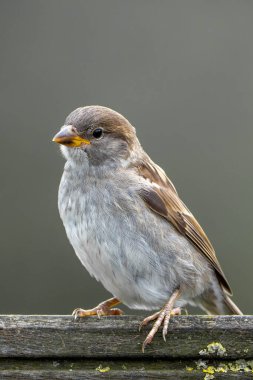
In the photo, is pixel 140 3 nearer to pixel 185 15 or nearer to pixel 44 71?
pixel 185 15

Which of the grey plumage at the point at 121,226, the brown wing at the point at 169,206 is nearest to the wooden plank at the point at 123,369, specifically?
the grey plumage at the point at 121,226

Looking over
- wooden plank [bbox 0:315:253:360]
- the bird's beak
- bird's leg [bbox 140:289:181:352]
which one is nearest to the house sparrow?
the bird's beak

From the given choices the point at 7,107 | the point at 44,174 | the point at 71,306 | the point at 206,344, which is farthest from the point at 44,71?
the point at 206,344

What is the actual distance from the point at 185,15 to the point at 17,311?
7.82ft

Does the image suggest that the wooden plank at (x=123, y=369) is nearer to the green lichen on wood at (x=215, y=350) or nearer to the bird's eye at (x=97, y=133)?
the green lichen on wood at (x=215, y=350)

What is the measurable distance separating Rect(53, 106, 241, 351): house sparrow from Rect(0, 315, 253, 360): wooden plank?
2.08 ft

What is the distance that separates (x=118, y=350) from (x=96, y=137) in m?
1.36

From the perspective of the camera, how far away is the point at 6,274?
5223mm

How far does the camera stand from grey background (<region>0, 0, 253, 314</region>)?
5.28m

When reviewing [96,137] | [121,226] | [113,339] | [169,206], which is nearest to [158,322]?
[113,339]

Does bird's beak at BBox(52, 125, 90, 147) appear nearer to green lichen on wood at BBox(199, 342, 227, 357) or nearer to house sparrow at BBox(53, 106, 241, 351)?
house sparrow at BBox(53, 106, 241, 351)

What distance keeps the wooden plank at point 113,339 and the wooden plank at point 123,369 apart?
16 millimetres

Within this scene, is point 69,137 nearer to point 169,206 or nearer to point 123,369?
point 169,206

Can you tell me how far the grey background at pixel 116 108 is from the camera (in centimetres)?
528
